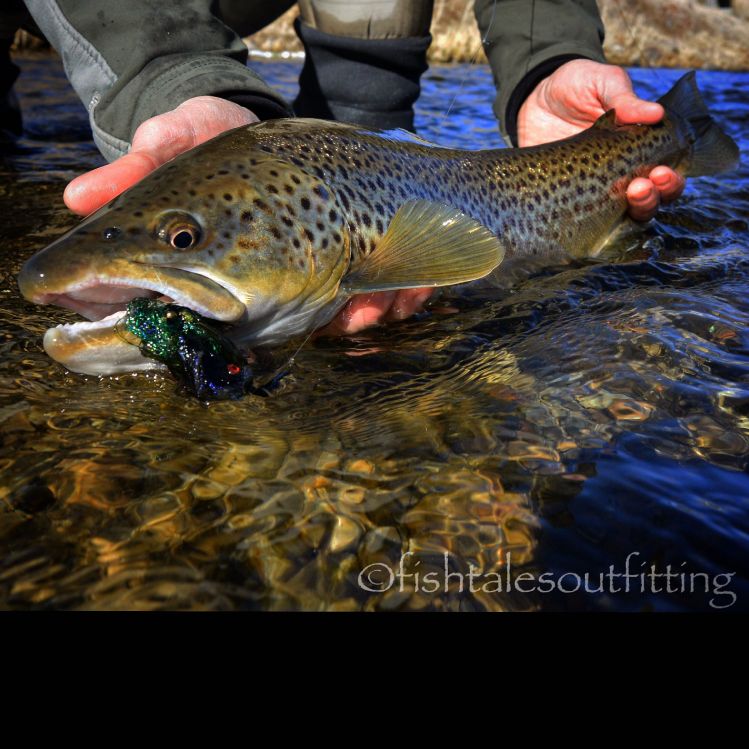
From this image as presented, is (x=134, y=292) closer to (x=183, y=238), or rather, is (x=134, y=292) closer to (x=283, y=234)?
(x=183, y=238)

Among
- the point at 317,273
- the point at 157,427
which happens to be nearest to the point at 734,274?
the point at 317,273

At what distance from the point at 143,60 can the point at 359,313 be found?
1664mm

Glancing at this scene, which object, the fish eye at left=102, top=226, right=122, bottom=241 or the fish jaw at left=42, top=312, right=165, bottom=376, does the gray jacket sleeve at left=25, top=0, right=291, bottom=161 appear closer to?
the fish eye at left=102, top=226, right=122, bottom=241

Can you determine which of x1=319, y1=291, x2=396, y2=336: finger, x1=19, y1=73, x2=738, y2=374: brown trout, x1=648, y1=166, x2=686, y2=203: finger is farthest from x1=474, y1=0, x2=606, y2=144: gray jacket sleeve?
x1=319, y1=291, x2=396, y2=336: finger

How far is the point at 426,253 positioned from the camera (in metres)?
2.71

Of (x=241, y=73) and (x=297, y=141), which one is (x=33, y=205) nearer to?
(x=241, y=73)

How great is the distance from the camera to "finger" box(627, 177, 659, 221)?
13.0 feet

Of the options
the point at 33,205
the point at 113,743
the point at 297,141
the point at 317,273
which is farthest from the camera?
the point at 33,205

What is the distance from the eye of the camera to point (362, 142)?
2887mm

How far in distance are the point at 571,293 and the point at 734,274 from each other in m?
0.80

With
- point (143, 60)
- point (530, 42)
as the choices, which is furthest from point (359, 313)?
point (530, 42)

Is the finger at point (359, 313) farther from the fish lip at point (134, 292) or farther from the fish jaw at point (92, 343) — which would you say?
the fish jaw at point (92, 343)

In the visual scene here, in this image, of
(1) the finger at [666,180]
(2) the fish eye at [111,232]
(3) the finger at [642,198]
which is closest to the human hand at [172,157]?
(2) the fish eye at [111,232]

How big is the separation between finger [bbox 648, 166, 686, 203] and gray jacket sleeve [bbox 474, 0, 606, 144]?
38.8 inches
